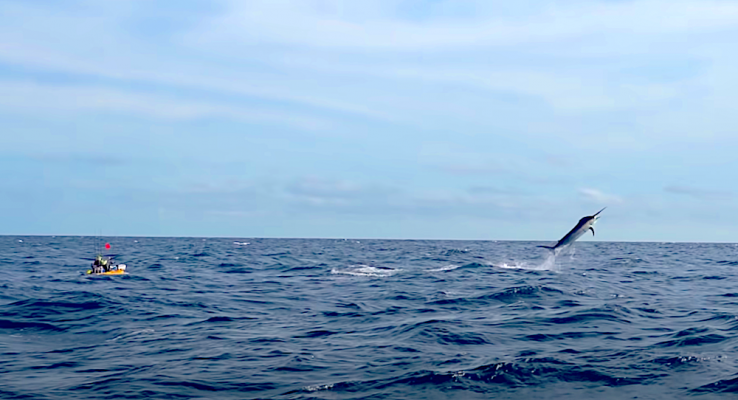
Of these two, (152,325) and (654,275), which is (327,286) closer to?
(152,325)

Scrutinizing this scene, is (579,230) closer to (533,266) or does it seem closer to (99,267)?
(533,266)

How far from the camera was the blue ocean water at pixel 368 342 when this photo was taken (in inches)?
554

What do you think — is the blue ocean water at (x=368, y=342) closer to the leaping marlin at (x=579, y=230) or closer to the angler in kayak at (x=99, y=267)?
the leaping marlin at (x=579, y=230)

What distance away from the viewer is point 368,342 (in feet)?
62.3

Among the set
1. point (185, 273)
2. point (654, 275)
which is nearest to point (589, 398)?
point (654, 275)

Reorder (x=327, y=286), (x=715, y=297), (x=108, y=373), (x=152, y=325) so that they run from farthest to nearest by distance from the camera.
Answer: (x=327, y=286), (x=715, y=297), (x=152, y=325), (x=108, y=373)

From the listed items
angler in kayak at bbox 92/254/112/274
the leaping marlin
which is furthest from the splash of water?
angler in kayak at bbox 92/254/112/274

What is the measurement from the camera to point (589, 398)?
43.0ft

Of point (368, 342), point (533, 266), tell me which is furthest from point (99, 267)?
point (533, 266)

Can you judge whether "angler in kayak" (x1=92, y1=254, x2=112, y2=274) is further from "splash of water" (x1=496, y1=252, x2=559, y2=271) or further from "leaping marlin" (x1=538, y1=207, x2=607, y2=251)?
"splash of water" (x1=496, y1=252, x2=559, y2=271)

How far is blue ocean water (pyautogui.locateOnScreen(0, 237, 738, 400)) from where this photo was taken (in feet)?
46.1

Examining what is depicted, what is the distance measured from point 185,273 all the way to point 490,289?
23.9m

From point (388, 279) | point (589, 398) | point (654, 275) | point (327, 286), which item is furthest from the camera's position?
point (654, 275)

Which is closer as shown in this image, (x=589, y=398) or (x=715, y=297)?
(x=589, y=398)
